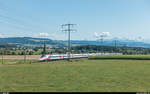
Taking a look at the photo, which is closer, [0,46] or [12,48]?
[0,46]

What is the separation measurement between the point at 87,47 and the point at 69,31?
384ft

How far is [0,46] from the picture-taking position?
82.1 metres

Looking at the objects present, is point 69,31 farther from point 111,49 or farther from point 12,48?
point 111,49

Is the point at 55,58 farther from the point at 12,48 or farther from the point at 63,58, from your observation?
the point at 12,48

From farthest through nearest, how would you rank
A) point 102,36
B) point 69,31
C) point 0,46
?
point 102,36
point 0,46
point 69,31

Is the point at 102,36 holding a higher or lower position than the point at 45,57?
higher

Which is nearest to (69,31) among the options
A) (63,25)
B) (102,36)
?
(63,25)

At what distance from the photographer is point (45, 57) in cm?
6072

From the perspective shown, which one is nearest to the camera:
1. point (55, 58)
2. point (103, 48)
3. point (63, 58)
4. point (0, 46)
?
point (55, 58)

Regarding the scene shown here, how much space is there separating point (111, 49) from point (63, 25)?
386 feet

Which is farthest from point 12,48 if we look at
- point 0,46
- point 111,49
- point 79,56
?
point 111,49

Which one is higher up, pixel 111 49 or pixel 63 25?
pixel 63 25

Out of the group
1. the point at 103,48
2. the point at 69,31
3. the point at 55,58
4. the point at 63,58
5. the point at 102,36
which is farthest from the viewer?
the point at 103,48

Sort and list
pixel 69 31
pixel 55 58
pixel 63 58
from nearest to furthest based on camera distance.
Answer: pixel 69 31
pixel 55 58
pixel 63 58
